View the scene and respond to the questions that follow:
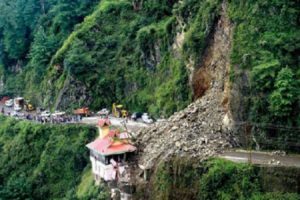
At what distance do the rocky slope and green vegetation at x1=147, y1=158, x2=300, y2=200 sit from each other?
120cm

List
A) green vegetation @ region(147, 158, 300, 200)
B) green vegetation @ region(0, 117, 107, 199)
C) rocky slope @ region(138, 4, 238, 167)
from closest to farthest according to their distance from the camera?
1. green vegetation @ region(147, 158, 300, 200)
2. rocky slope @ region(138, 4, 238, 167)
3. green vegetation @ region(0, 117, 107, 199)

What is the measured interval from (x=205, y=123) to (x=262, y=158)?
659cm

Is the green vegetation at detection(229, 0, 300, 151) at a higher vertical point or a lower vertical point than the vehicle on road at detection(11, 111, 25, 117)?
higher

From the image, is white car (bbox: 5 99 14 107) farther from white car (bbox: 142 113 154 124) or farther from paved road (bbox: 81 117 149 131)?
white car (bbox: 142 113 154 124)

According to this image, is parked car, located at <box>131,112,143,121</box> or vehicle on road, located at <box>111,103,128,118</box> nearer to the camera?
parked car, located at <box>131,112,143,121</box>

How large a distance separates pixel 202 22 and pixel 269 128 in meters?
14.4

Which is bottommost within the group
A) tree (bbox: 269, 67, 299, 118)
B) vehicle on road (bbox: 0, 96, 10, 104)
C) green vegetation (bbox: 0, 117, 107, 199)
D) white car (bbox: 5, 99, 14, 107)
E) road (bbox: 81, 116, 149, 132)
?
green vegetation (bbox: 0, 117, 107, 199)

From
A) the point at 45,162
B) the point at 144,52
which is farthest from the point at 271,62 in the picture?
the point at 45,162

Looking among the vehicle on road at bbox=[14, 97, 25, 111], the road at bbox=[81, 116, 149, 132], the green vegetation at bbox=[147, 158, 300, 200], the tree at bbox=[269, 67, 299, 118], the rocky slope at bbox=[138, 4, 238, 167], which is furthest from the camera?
the vehicle on road at bbox=[14, 97, 25, 111]

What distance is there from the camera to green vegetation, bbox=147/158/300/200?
146 ft

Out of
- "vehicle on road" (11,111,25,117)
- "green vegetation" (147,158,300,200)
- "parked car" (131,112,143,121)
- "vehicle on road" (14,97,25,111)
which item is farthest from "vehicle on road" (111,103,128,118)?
"green vegetation" (147,158,300,200)

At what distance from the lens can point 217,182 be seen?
46.1 meters

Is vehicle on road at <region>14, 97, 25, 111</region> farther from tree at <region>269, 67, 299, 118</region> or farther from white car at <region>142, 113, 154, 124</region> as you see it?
tree at <region>269, 67, 299, 118</region>

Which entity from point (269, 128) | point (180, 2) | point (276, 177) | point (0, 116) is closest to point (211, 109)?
point (269, 128)
